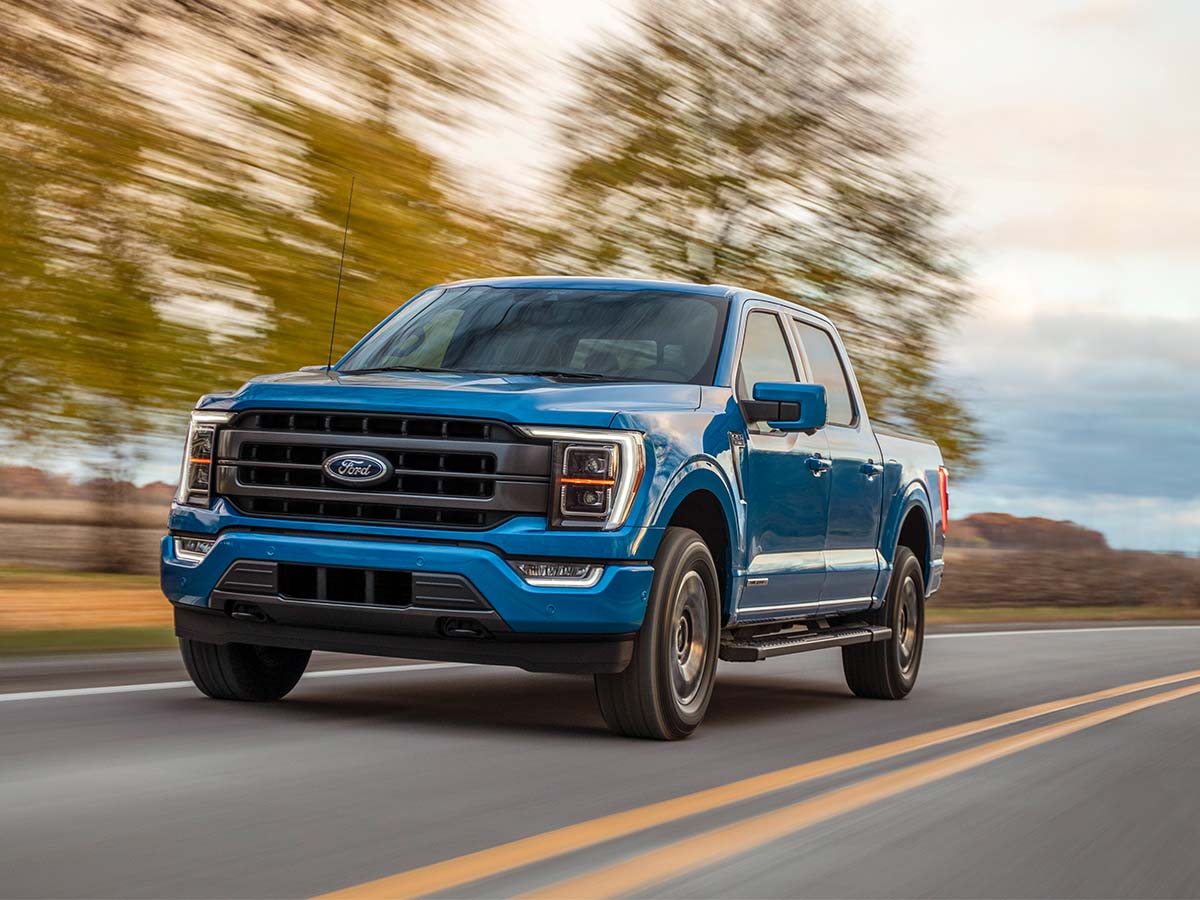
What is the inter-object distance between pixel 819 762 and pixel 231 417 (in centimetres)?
286

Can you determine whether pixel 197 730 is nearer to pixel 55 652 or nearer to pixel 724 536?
pixel 724 536

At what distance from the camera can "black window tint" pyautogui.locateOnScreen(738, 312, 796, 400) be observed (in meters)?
8.64

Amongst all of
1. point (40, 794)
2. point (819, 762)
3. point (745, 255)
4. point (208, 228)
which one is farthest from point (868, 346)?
point (40, 794)

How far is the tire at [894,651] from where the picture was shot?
34.4ft

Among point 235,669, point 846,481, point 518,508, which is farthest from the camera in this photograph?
point 846,481

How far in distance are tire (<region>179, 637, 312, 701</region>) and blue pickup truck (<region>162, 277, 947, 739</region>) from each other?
1 cm

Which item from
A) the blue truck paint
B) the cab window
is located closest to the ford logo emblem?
the blue truck paint

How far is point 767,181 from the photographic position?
2556 cm

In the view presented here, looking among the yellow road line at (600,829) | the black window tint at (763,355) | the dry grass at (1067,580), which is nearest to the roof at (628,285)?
the black window tint at (763,355)

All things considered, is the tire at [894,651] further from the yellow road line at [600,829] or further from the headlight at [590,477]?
the headlight at [590,477]

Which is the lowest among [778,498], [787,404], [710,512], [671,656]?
[671,656]

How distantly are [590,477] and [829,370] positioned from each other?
11.1 ft

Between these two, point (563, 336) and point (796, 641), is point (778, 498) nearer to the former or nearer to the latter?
point (796, 641)

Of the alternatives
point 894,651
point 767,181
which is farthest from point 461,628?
point 767,181
